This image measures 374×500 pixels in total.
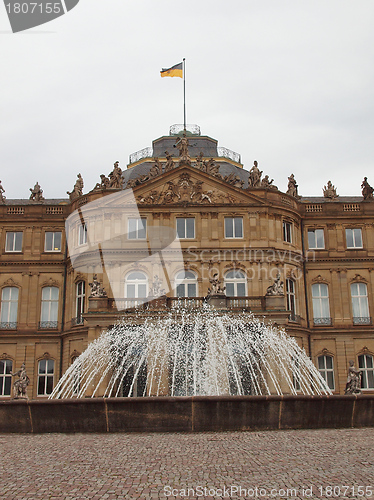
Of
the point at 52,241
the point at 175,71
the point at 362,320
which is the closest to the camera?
the point at 362,320

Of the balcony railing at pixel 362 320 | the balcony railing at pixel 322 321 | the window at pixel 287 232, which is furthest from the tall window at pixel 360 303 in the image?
the window at pixel 287 232

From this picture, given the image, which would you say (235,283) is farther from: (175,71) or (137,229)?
(175,71)

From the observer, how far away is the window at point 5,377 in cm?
4107

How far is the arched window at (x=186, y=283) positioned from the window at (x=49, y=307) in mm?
9400

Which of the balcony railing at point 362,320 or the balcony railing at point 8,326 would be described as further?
the balcony railing at point 8,326

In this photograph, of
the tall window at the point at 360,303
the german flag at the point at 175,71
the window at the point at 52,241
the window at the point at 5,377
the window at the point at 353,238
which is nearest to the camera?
the window at the point at 5,377

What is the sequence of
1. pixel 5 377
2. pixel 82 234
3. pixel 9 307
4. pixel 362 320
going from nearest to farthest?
pixel 5 377 < pixel 82 234 < pixel 362 320 < pixel 9 307

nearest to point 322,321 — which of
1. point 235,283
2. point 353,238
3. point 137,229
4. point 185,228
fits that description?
point 353,238

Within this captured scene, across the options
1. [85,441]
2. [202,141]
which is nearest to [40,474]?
[85,441]

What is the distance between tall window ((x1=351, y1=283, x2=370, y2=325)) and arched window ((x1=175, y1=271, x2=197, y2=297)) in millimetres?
11644

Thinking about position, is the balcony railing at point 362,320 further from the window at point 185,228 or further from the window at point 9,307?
the window at point 9,307

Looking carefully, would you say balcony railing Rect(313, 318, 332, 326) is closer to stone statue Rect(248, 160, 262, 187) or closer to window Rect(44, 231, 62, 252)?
stone statue Rect(248, 160, 262, 187)

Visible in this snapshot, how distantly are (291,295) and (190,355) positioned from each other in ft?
31.7

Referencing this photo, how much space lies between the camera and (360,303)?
42.8m
